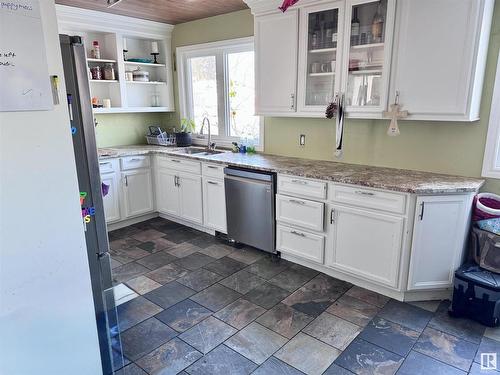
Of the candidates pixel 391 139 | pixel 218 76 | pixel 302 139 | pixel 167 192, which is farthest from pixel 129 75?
pixel 391 139

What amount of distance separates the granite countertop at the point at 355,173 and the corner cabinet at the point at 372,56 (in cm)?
46

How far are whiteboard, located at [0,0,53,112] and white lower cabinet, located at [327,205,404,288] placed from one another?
2.24 m

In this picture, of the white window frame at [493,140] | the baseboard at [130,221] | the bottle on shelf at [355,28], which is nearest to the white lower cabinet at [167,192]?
the baseboard at [130,221]

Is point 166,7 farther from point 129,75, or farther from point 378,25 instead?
point 378,25

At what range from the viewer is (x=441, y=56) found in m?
2.46

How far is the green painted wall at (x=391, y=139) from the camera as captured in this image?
268 cm

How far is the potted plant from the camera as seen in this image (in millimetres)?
4578

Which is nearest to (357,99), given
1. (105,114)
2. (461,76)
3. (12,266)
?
(461,76)

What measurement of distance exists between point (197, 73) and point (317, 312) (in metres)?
3.36

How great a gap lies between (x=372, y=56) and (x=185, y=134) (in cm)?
258

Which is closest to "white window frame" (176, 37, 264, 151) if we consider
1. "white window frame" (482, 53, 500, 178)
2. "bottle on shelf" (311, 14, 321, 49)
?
"bottle on shelf" (311, 14, 321, 49)

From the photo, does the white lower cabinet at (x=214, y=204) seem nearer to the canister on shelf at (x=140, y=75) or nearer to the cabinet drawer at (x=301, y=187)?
the cabinet drawer at (x=301, y=187)

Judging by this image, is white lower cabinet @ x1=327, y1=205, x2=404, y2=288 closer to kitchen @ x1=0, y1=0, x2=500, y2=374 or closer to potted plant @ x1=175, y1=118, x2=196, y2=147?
kitchen @ x1=0, y1=0, x2=500, y2=374

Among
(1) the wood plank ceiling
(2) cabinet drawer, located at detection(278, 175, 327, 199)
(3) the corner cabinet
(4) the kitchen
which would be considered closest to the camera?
(4) the kitchen
